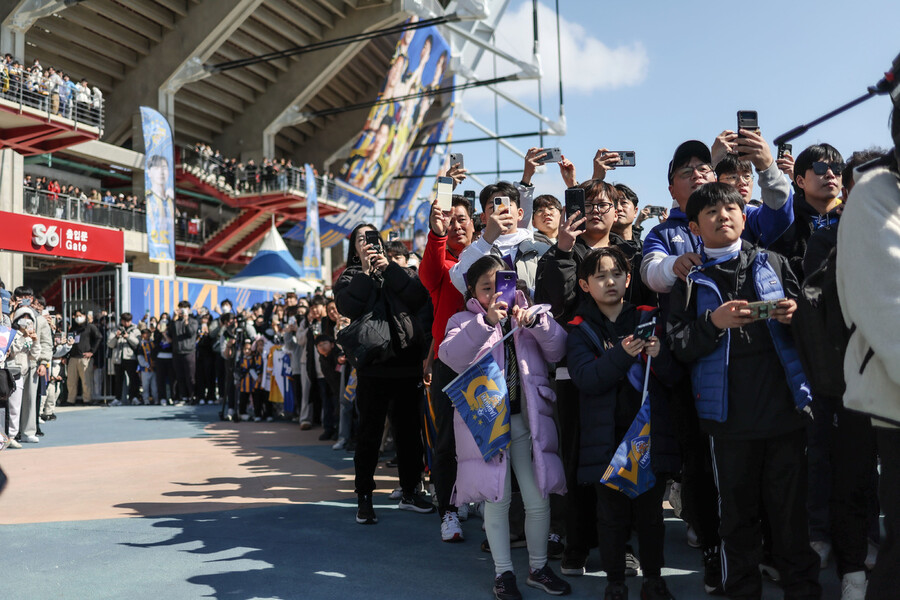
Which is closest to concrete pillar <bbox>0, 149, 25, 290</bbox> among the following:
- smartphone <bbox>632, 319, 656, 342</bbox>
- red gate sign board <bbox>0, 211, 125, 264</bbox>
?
red gate sign board <bbox>0, 211, 125, 264</bbox>

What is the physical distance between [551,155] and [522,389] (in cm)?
151

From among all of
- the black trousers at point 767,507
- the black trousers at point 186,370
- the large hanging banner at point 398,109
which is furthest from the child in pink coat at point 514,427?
the large hanging banner at point 398,109

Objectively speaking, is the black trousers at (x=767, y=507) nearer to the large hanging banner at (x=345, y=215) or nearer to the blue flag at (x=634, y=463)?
the blue flag at (x=634, y=463)

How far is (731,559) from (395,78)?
1053 inches

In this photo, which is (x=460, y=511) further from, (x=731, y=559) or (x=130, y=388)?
(x=130, y=388)

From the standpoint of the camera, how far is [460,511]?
470 cm

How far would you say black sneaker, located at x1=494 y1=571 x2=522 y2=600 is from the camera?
3.16 m

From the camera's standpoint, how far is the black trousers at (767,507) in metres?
2.84

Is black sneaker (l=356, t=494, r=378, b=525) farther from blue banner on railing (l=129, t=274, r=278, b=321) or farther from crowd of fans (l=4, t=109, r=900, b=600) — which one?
blue banner on railing (l=129, t=274, r=278, b=321)

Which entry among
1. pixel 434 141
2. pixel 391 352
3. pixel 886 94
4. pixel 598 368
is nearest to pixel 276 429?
pixel 391 352

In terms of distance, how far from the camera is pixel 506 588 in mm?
3166

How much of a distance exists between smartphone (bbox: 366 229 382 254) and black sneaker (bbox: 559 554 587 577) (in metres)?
2.20

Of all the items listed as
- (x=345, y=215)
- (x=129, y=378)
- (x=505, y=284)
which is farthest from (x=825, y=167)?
(x=345, y=215)

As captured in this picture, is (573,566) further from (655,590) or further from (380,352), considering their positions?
(380,352)
